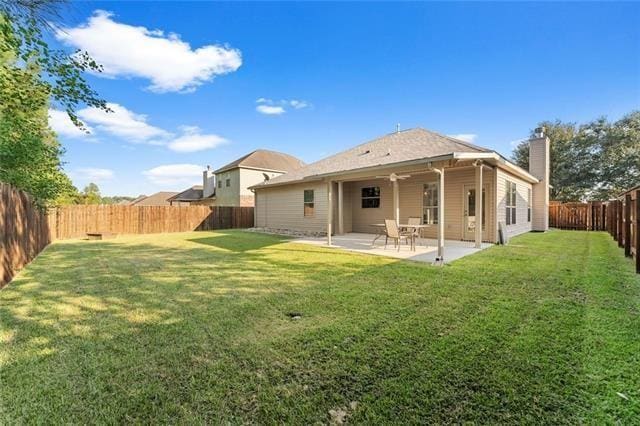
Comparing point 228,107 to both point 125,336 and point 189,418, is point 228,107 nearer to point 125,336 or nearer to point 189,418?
point 125,336

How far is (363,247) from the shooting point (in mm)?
9781

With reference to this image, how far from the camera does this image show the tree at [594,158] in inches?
928

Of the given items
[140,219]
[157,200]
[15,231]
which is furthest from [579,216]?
[157,200]

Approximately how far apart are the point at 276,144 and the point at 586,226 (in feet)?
80.7

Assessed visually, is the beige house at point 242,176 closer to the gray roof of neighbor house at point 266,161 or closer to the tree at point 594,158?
the gray roof of neighbor house at point 266,161

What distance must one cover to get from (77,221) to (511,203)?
20.8 meters

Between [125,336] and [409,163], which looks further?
[409,163]

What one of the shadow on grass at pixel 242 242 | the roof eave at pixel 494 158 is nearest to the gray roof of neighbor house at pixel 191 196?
the shadow on grass at pixel 242 242

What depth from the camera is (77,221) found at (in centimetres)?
1538

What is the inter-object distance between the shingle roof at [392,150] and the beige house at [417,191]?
51 millimetres

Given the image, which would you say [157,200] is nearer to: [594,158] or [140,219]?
[140,219]

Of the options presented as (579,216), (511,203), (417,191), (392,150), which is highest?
(392,150)

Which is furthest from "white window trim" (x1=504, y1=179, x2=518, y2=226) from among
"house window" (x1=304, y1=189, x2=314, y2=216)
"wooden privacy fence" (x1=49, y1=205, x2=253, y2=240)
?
"wooden privacy fence" (x1=49, y1=205, x2=253, y2=240)

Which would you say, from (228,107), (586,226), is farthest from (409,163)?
(586,226)
